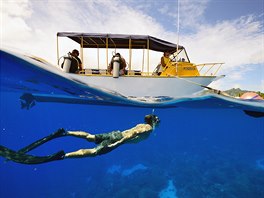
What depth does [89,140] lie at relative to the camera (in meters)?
9.13

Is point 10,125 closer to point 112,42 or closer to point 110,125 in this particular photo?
point 110,125

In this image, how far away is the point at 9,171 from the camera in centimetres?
3556

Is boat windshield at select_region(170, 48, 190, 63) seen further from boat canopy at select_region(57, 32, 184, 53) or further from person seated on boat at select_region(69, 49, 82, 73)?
person seated on boat at select_region(69, 49, 82, 73)

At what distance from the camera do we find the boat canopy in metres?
12.7

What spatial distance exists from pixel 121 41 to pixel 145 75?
9.88 ft

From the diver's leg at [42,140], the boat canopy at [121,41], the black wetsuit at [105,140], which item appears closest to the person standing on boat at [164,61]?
the boat canopy at [121,41]

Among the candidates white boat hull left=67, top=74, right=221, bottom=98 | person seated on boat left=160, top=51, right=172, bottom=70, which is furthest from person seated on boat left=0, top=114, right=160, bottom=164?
person seated on boat left=160, top=51, right=172, bottom=70

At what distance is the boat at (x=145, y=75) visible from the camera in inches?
496

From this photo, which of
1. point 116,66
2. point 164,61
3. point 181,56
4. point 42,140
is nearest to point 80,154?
point 42,140

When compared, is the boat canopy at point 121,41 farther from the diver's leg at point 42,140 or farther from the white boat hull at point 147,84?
the diver's leg at point 42,140

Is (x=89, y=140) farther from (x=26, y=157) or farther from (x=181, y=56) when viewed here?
(x=181, y=56)

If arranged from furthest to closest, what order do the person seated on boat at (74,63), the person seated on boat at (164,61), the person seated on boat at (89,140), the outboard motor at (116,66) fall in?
1. the person seated on boat at (164,61)
2. the outboard motor at (116,66)
3. the person seated on boat at (74,63)
4. the person seated on boat at (89,140)

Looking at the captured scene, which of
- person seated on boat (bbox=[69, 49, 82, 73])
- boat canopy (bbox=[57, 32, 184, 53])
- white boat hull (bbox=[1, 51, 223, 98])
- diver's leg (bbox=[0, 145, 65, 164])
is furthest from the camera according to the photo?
boat canopy (bbox=[57, 32, 184, 53])

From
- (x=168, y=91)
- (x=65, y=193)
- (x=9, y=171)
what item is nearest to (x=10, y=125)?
(x=9, y=171)
